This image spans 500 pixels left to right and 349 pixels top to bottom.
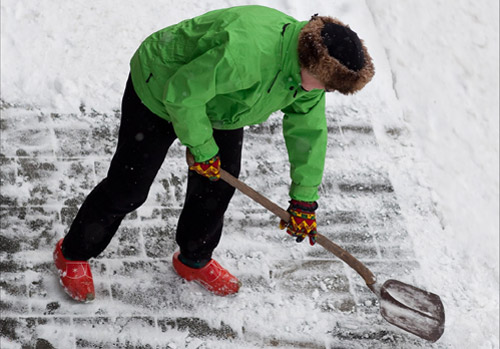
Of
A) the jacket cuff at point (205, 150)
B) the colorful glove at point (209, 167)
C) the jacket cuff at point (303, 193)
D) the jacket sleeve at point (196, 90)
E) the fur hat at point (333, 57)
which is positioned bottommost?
the jacket cuff at point (303, 193)

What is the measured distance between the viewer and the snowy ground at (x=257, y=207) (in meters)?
3.57

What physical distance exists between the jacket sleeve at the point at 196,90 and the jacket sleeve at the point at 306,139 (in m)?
0.42

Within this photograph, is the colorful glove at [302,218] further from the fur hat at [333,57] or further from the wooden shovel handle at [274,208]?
the fur hat at [333,57]

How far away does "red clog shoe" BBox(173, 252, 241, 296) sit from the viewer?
3.64 metres

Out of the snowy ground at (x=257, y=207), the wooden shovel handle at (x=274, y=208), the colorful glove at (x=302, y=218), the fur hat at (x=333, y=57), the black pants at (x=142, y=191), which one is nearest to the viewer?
the fur hat at (x=333, y=57)

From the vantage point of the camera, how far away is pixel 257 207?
4.18 m

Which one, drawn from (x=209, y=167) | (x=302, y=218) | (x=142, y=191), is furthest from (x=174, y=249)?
(x=209, y=167)

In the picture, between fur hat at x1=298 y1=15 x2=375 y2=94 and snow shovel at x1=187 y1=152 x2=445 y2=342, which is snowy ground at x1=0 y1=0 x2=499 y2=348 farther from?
fur hat at x1=298 y1=15 x2=375 y2=94

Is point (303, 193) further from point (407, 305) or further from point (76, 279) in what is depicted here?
point (76, 279)

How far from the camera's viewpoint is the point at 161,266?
3.76 metres

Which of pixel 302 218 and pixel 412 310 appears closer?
pixel 302 218

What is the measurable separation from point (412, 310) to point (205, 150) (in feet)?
4.88

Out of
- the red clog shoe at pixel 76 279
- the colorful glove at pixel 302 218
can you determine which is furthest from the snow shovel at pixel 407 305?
the red clog shoe at pixel 76 279

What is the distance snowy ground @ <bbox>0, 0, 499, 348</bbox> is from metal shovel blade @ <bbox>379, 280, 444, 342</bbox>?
175 mm
